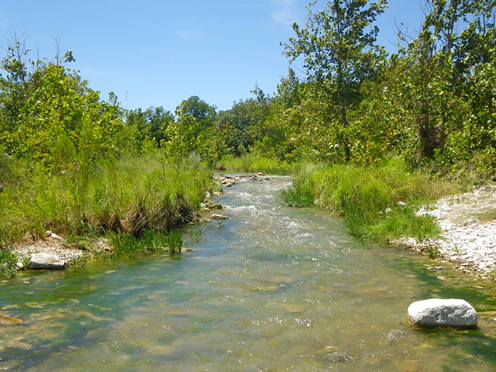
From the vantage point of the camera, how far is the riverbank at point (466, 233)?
6816 millimetres

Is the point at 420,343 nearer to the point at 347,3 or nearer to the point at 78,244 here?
the point at 78,244

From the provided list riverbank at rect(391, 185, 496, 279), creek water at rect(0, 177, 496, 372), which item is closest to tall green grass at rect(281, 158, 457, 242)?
riverbank at rect(391, 185, 496, 279)

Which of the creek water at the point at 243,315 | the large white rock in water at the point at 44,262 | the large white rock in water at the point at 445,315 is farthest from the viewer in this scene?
the large white rock in water at the point at 44,262

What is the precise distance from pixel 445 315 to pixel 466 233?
167 inches

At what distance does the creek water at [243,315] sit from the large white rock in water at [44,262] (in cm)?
21

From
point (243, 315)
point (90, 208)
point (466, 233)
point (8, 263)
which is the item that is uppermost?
point (90, 208)

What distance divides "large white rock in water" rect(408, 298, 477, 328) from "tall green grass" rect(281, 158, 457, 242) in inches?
161

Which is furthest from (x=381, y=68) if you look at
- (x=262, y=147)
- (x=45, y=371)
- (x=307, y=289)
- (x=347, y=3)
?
(x=262, y=147)

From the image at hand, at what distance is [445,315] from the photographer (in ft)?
14.7

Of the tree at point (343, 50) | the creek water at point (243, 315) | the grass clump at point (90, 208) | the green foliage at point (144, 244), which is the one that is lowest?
the creek water at point (243, 315)

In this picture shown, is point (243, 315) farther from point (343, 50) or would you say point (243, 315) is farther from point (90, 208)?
point (343, 50)

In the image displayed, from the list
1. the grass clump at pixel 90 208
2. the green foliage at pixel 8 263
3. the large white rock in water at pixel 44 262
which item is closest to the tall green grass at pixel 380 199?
the grass clump at pixel 90 208

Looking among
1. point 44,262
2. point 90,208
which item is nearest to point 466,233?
point 90,208

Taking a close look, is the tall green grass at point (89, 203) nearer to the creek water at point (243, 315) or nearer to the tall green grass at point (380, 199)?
the creek water at point (243, 315)
